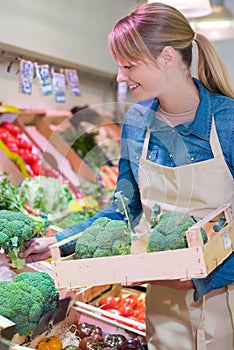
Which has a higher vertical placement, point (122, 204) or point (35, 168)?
point (122, 204)

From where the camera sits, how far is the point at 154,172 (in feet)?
5.96

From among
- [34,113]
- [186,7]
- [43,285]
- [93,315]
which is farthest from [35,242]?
[34,113]

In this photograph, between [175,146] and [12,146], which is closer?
[175,146]

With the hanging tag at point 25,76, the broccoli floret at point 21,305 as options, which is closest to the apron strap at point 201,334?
the broccoli floret at point 21,305

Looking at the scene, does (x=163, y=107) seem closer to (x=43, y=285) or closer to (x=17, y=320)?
(x=43, y=285)

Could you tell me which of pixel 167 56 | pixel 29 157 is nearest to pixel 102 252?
pixel 167 56

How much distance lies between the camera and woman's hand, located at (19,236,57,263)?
180 centimetres

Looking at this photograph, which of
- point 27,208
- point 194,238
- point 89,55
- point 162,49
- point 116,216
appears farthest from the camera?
point 89,55

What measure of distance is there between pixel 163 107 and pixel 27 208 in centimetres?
133

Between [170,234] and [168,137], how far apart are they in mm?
352

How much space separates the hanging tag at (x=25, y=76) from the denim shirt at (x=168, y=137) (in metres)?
1.23

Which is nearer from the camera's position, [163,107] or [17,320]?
[17,320]

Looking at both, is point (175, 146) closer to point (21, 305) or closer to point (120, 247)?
point (120, 247)

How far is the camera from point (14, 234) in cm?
172
